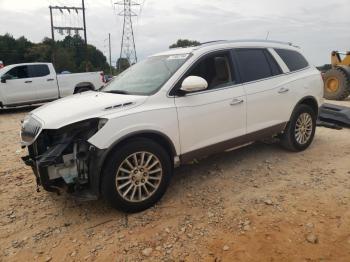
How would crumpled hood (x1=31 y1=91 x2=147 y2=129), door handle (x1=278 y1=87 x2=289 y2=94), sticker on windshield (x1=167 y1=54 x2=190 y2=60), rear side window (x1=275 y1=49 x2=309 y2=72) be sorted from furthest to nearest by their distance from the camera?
1. rear side window (x1=275 y1=49 x2=309 y2=72)
2. door handle (x1=278 y1=87 x2=289 y2=94)
3. sticker on windshield (x1=167 y1=54 x2=190 y2=60)
4. crumpled hood (x1=31 y1=91 x2=147 y2=129)

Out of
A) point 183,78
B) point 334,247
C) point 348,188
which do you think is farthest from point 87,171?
point 348,188

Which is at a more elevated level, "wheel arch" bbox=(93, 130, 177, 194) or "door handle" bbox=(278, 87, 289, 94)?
"door handle" bbox=(278, 87, 289, 94)

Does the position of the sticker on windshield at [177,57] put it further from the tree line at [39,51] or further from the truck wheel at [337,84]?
the tree line at [39,51]

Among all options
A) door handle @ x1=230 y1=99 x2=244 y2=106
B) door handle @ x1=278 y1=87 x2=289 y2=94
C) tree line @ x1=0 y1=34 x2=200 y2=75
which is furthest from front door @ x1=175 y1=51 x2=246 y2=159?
tree line @ x1=0 y1=34 x2=200 y2=75

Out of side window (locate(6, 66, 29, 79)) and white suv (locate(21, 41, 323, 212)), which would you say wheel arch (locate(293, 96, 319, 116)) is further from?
side window (locate(6, 66, 29, 79))

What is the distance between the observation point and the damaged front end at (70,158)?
3.51 m

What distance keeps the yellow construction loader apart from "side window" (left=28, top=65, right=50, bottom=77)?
11103 millimetres

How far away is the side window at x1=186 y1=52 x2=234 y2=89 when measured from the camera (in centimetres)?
446

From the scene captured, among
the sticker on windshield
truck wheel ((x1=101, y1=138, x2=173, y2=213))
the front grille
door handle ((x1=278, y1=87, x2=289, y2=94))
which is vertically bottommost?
truck wheel ((x1=101, y1=138, x2=173, y2=213))

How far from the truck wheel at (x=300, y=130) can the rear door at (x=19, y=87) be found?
33.7 ft

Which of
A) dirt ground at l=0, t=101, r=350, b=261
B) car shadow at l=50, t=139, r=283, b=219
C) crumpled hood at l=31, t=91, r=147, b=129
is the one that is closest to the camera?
dirt ground at l=0, t=101, r=350, b=261

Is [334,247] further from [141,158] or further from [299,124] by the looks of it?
[299,124]

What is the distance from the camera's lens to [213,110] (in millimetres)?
4348

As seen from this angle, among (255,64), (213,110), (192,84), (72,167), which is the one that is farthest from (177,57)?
(72,167)
